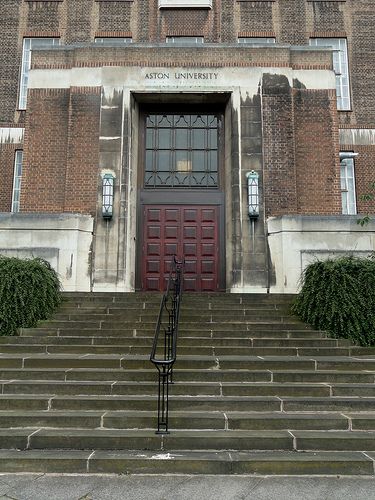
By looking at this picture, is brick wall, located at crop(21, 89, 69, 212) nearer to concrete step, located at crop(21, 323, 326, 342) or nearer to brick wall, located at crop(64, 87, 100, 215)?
brick wall, located at crop(64, 87, 100, 215)

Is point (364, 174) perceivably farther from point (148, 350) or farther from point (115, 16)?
point (148, 350)

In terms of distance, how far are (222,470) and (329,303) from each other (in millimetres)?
4644

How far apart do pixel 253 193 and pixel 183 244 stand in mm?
2416

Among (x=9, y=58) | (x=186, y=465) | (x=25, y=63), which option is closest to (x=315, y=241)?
(x=186, y=465)

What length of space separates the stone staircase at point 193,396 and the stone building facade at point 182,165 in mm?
2742

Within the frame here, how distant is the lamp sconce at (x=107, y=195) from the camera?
1206 cm

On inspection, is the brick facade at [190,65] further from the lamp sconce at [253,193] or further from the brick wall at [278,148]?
the lamp sconce at [253,193]

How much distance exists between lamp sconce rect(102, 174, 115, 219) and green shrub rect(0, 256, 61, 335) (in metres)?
3.14

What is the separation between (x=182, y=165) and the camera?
13.4 metres

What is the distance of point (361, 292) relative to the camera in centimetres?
854

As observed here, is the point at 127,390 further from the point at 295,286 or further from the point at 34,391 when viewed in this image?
the point at 295,286

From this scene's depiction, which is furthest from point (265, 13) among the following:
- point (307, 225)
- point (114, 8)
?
point (307, 225)

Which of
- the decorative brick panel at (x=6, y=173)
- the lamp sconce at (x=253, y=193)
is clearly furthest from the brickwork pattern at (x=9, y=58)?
the lamp sconce at (x=253, y=193)

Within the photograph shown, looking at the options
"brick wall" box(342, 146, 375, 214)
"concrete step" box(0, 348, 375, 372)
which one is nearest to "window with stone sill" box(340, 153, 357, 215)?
"brick wall" box(342, 146, 375, 214)
